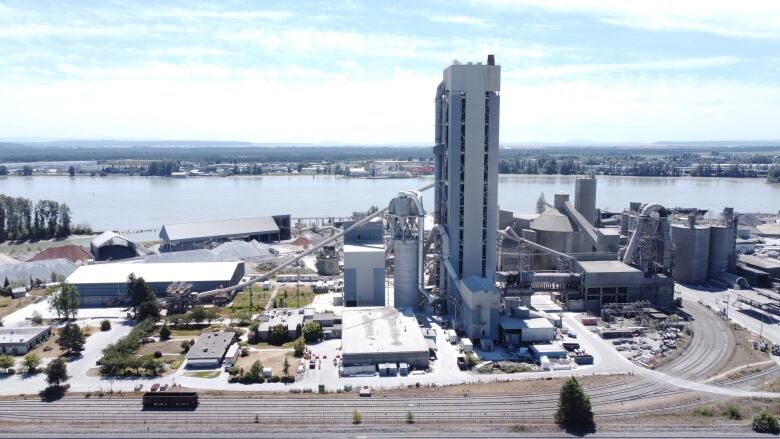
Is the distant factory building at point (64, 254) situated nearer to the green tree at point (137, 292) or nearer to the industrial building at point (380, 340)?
the green tree at point (137, 292)

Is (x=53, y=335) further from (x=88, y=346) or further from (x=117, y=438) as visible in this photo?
(x=117, y=438)

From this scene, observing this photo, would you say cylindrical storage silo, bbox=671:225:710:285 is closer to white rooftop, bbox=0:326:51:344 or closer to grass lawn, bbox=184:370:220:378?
grass lawn, bbox=184:370:220:378

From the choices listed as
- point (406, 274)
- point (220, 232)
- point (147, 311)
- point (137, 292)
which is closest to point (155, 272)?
point (137, 292)

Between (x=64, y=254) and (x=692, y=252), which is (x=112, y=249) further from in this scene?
(x=692, y=252)

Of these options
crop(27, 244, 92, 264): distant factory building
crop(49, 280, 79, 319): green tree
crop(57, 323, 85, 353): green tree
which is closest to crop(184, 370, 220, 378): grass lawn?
crop(57, 323, 85, 353): green tree

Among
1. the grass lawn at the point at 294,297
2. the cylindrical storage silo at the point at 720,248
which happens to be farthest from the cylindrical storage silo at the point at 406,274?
the cylindrical storage silo at the point at 720,248
